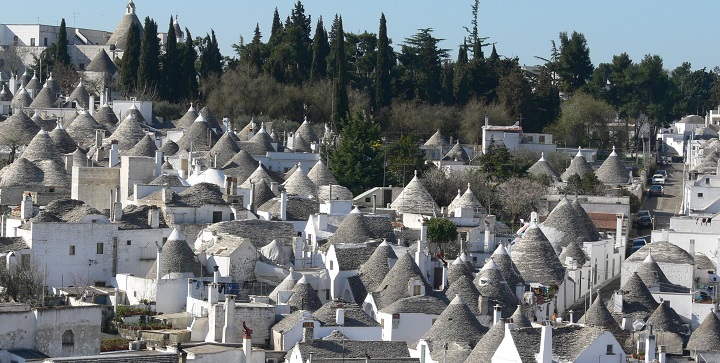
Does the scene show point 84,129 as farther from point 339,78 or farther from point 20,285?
point 20,285

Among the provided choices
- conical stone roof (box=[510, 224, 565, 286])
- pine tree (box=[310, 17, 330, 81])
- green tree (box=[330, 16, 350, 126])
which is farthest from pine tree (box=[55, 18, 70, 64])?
conical stone roof (box=[510, 224, 565, 286])

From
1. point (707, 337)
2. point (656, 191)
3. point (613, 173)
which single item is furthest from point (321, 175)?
point (707, 337)

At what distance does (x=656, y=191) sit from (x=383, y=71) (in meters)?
15.9

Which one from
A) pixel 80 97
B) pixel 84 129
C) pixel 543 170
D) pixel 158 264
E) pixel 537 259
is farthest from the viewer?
pixel 80 97

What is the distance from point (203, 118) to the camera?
6888 centimetres

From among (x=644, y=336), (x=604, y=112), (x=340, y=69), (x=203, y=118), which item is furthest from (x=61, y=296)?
(x=604, y=112)

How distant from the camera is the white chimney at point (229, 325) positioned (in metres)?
38.0

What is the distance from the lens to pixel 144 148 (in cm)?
6159

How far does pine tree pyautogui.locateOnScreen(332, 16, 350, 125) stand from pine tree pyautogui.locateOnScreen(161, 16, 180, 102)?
6689 mm

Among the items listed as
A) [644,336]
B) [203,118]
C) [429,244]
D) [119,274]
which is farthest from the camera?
[203,118]

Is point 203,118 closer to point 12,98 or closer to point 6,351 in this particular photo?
point 12,98

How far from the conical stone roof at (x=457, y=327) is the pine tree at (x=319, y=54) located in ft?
142

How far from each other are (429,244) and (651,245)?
247 inches

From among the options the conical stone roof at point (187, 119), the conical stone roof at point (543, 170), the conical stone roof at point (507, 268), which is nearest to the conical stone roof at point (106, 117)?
the conical stone roof at point (187, 119)
